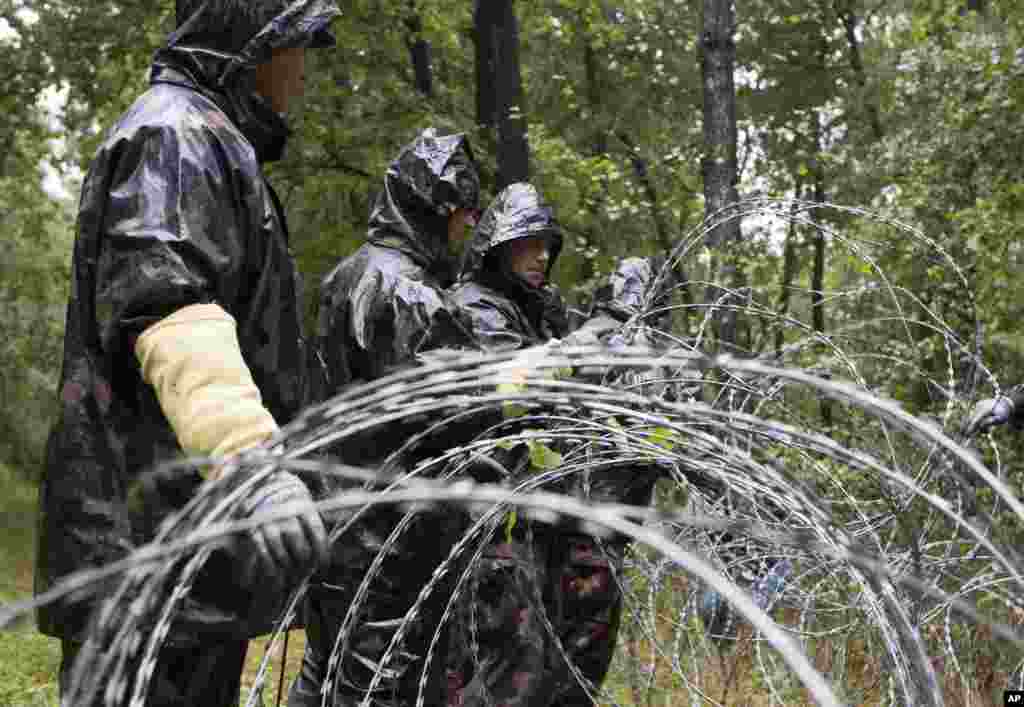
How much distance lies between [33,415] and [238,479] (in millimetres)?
18935

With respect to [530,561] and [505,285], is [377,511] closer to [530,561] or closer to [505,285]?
[530,561]

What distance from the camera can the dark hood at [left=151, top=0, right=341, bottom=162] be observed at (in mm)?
2596

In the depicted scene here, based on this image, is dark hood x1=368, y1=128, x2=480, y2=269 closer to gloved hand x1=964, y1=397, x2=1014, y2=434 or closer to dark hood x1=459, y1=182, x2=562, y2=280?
dark hood x1=459, y1=182, x2=562, y2=280

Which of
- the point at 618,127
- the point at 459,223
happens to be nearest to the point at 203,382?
the point at 459,223

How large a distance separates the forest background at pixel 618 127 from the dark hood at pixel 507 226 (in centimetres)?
114

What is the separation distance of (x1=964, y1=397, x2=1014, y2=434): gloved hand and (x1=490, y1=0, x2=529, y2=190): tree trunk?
576cm

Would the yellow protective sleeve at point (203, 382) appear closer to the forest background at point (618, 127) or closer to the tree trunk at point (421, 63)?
the forest background at point (618, 127)

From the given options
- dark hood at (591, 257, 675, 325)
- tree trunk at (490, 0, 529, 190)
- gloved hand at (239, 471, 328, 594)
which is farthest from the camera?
tree trunk at (490, 0, 529, 190)

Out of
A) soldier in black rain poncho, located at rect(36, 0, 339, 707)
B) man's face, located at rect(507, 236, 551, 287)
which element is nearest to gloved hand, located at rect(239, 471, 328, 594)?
soldier in black rain poncho, located at rect(36, 0, 339, 707)

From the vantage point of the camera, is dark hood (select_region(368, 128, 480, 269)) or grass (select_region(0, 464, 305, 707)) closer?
dark hood (select_region(368, 128, 480, 269))

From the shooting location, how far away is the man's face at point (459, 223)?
14.5 ft

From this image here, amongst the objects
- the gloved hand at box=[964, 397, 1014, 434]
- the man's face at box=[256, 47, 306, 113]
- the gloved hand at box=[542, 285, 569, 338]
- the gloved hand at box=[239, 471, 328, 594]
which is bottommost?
the gloved hand at box=[964, 397, 1014, 434]

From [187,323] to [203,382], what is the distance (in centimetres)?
14

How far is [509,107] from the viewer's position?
9969mm
